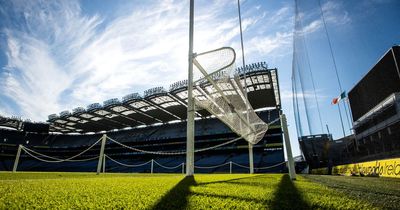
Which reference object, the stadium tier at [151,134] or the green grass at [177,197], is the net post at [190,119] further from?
the stadium tier at [151,134]

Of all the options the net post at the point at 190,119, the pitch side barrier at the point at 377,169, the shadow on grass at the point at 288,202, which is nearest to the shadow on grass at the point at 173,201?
the shadow on grass at the point at 288,202

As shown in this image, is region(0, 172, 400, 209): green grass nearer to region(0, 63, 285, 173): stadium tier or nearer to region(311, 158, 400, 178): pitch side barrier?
region(311, 158, 400, 178): pitch side barrier

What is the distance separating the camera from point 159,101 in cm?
2491

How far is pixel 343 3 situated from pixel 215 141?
26623 millimetres

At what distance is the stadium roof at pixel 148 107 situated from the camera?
2146 cm

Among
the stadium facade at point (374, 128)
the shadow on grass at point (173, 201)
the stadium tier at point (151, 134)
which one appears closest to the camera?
the shadow on grass at point (173, 201)

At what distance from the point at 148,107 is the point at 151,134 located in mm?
9546

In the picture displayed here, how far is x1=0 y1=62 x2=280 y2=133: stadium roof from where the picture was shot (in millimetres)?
21462

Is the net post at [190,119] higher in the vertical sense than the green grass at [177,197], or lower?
higher

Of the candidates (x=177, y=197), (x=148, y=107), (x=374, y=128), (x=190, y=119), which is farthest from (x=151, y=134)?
(x=177, y=197)

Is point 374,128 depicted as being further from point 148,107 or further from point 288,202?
point 148,107

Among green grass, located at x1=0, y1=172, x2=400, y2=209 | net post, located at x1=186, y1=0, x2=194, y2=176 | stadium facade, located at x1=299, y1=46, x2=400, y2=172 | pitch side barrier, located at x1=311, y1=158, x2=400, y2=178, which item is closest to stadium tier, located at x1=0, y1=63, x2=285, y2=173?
stadium facade, located at x1=299, y1=46, x2=400, y2=172

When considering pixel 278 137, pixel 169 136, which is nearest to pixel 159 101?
pixel 169 136

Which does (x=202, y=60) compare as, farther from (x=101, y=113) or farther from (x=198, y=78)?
(x=101, y=113)
